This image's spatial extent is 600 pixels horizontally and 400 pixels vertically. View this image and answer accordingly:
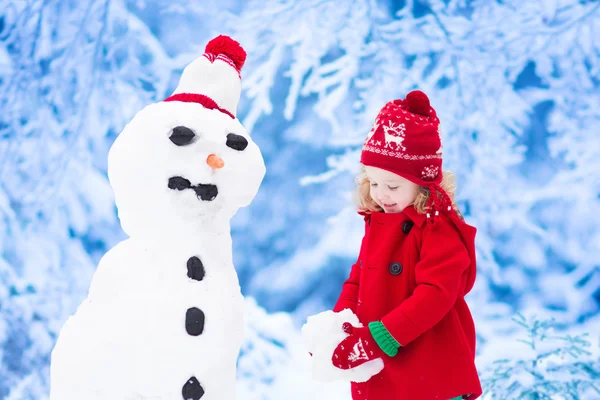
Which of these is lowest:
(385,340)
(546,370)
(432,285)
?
(546,370)

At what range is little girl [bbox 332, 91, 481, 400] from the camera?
4.56ft

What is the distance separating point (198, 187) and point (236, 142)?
0.13m

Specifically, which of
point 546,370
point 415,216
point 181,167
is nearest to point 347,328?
point 415,216

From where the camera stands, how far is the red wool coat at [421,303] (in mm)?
1378

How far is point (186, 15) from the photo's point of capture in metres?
2.76

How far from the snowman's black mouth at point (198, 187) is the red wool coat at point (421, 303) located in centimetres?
37

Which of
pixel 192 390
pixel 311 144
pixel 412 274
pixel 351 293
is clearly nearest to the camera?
pixel 192 390

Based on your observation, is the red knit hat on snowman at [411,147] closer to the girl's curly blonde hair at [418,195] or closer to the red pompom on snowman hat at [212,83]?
the girl's curly blonde hair at [418,195]

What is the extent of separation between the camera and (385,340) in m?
1.39

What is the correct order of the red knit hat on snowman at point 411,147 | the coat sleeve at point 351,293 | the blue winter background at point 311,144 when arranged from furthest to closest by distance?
the blue winter background at point 311,144, the coat sleeve at point 351,293, the red knit hat on snowman at point 411,147

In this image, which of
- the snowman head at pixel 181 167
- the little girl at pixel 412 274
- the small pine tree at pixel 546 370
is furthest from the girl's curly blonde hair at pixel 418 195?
the small pine tree at pixel 546 370

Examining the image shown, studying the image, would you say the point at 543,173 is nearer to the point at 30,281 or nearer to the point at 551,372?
the point at 551,372

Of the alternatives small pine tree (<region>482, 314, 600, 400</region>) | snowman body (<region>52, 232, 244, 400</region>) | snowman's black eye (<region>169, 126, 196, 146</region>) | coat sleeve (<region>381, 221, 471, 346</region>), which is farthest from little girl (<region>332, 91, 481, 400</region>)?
small pine tree (<region>482, 314, 600, 400</region>)

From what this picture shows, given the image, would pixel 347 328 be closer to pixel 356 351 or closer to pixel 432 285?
pixel 356 351
